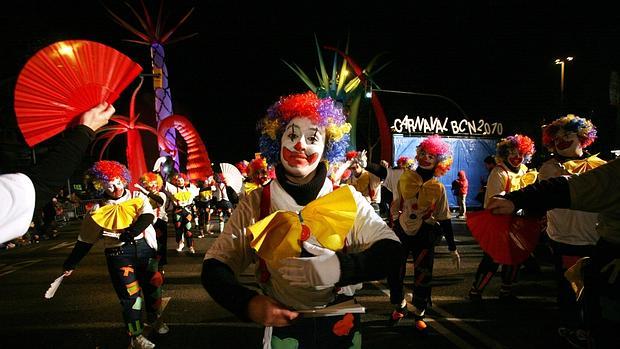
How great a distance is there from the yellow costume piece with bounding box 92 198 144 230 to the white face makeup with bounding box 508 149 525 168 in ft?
17.3

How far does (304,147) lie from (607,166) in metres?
1.67

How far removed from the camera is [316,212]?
1955 millimetres

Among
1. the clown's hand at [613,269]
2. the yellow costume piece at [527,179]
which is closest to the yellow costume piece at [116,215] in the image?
the clown's hand at [613,269]

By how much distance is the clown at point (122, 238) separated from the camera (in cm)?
404

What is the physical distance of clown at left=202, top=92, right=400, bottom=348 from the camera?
6.07ft

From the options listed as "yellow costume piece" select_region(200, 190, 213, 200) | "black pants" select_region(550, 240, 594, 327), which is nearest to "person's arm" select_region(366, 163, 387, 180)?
"black pants" select_region(550, 240, 594, 327)

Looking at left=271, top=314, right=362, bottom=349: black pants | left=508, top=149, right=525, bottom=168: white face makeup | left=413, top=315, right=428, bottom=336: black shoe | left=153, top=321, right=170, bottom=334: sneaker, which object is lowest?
left=153, top=321, right=170, bottom=334: sneaker

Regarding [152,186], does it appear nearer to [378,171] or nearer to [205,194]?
[378,171]

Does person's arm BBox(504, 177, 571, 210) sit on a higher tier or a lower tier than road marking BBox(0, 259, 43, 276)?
higher

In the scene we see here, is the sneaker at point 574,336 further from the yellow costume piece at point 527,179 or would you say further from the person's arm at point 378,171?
the person's arm at point 378,171

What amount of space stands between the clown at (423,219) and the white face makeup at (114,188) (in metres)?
3.33

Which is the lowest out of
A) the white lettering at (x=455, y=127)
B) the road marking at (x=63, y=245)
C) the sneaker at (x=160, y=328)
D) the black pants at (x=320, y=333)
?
the road marking at (x=63, y=245)

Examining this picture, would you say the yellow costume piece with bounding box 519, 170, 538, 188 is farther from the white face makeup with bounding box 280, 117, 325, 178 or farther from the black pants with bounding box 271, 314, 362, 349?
the black pants with bounding box 271, 314, 362, 349

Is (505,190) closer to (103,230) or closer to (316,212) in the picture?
(316,212)
